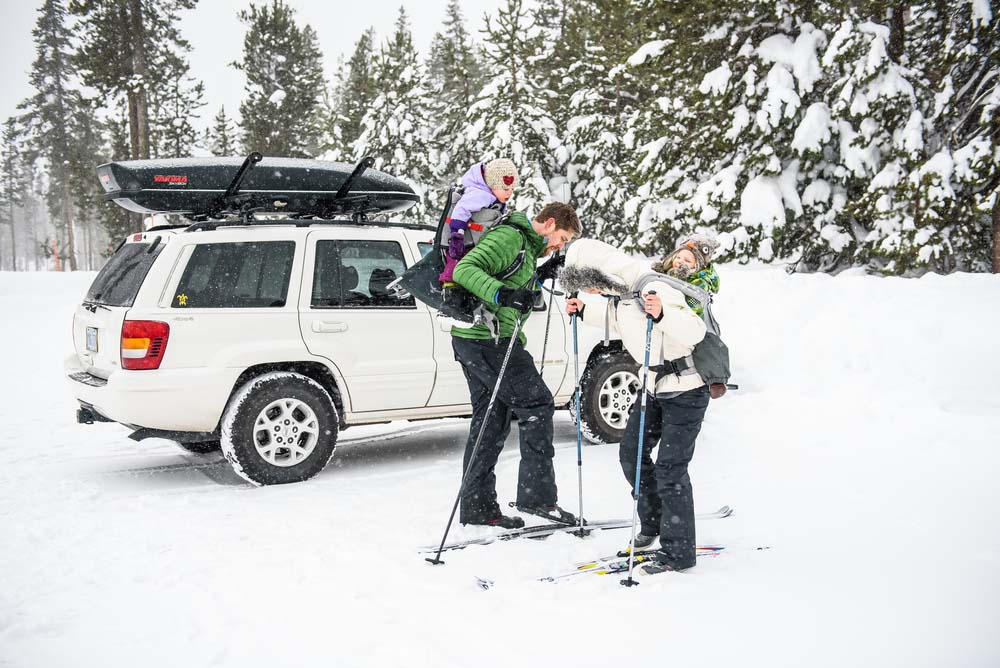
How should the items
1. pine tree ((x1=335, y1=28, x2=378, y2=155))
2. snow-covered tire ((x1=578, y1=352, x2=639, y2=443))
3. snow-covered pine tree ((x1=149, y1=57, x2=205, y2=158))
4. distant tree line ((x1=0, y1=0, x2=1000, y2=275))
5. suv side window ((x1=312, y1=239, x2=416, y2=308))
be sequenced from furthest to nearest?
snow-covered pine tree ((x1=149, y1=57, x2=205, y2=158)) → pine tree ((x1=335, y1=28, x2=378, y2=155)) → distant tree line ((x1=0, y1=0, x2=1000, y2=275)) → snow-covered tire ((x1=578, y1=352, x2=639, y2=443)) → suv side window ((x1=312, y1=239, x2=416, y2=308))

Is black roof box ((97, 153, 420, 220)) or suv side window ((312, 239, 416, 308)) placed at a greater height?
black roof box ((97, 153, 420, 220))

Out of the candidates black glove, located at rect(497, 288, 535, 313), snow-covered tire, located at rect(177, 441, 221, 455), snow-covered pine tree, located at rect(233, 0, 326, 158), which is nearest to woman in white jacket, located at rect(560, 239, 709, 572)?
black glove, located at rect(497, 288, 535, 313)

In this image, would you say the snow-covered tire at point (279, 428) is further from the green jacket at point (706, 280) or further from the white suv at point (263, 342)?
the green jacket at point (706, 280)

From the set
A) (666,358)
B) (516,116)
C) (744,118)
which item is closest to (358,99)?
(516,116)

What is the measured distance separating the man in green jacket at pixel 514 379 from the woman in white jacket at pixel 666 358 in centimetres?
42

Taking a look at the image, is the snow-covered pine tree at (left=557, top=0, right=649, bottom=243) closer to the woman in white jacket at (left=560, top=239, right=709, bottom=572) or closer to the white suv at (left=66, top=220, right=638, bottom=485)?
the white suv at (left=66, top=220, right=638, bottom=485)

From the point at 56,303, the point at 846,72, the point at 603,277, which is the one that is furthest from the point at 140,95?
the point at 603,277

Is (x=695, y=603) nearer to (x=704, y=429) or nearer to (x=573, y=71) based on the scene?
(x=704, y=429)

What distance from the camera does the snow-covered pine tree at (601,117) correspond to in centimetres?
2298

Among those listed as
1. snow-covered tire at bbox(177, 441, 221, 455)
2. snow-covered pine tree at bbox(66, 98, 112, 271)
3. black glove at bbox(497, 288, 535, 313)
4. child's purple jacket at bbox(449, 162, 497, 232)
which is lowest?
snow-covered tire at bbox(177, 441, 221, 455)

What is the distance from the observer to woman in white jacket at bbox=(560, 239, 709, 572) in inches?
154

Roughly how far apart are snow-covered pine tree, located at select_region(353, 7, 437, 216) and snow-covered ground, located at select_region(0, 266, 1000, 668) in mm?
18284

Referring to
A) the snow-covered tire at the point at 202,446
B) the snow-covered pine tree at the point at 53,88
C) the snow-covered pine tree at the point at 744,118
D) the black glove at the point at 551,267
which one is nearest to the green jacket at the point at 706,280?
the black glove at the point at 551,267

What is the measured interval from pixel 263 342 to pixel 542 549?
2815 millimetres
